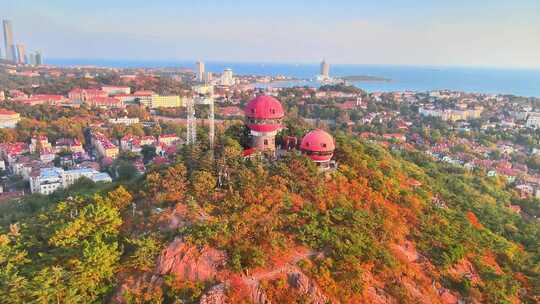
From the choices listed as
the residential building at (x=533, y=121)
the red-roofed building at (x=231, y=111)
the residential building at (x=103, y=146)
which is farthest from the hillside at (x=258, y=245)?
the residential building at (x=533, y=121)

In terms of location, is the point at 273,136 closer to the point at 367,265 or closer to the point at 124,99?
the point at 367,265

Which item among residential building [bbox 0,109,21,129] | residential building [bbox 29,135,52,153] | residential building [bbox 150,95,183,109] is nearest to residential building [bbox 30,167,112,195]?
residential building [bbox 29,135,52,153]

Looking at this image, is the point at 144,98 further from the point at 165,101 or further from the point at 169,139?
the point at 169,139

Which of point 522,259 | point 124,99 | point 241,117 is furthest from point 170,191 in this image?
point 124,99

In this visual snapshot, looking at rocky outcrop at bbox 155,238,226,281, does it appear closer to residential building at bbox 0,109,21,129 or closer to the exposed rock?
the exposed rock

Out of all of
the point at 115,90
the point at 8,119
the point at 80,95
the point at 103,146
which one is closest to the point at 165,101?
the point at 115,90

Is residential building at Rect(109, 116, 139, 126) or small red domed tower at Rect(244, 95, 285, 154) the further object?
residential building at Rect(109, 116, 139, 126)

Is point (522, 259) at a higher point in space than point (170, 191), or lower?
lower
